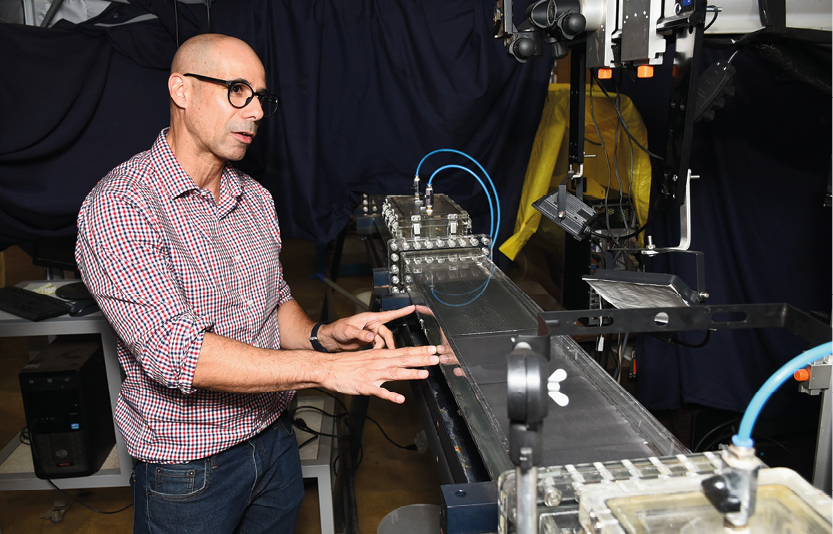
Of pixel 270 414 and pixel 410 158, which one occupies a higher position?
pixel 410 158

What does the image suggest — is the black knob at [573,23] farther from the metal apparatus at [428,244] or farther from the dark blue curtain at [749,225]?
the dark blue curtain at [749,225]

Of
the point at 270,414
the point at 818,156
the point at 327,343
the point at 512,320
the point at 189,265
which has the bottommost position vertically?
the point at 270,414

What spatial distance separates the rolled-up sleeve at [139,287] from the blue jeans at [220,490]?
0.34 metres

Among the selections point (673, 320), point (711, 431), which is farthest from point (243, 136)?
point (711, 431)

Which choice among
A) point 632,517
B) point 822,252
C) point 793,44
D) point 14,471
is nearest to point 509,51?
point 793,44

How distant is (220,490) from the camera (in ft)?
4.79

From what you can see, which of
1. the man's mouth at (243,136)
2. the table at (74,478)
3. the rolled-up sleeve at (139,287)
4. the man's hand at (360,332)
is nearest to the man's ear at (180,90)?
the man's mouth at (243,136)

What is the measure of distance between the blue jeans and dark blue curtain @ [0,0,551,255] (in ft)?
3.48

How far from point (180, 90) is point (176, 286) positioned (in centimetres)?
52

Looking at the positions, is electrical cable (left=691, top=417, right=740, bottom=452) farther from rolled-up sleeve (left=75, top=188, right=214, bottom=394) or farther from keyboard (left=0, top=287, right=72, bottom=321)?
keyboard (left=0, top=287, right=72, bottom=321)

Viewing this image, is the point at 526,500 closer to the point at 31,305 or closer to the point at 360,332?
the point at 360,332

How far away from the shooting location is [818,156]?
82.2 inches

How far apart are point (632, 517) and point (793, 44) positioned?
108cm

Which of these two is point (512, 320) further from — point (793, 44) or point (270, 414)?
point (793, 44)
